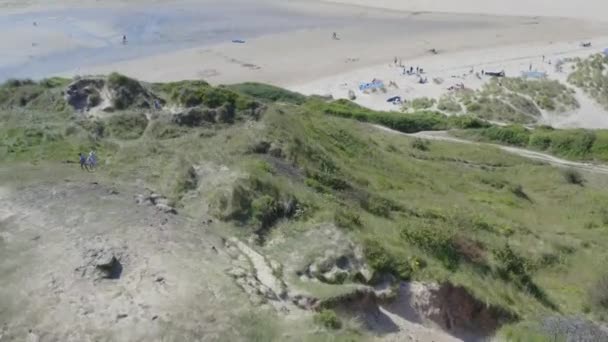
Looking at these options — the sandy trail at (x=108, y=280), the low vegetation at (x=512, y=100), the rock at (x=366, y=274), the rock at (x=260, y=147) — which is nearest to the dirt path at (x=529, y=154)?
the low vegetation at (x=512, y=100)

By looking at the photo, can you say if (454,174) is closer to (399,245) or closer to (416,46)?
(399,245)

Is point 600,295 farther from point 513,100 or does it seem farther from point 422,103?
point 513,100

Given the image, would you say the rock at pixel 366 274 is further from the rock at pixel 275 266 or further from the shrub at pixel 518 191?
the shrub at pixel 518 191

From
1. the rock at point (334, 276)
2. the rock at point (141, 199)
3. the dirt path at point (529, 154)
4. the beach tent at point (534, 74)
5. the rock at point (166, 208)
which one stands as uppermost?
the rock at point (141, 199)

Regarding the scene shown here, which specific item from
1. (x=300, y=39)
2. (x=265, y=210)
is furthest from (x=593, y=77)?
(x=265, y=210)

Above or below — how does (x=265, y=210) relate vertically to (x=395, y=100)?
above
